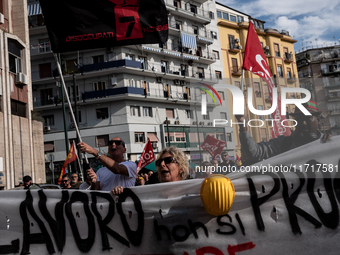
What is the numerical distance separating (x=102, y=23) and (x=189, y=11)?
3654cm

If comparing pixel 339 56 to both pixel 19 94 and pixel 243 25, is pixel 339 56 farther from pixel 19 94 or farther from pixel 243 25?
pixel 19 94

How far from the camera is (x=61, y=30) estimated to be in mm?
4922

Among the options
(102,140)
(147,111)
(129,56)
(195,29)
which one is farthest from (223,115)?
(195,29)

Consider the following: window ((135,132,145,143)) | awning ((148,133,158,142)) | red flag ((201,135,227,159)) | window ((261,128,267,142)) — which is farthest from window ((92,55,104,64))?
window ((261,128,267,142))

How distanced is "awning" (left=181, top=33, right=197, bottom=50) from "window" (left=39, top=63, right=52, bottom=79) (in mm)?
13445

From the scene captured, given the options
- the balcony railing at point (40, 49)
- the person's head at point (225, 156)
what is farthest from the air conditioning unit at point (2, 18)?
the balcony railing at point (40, 49)

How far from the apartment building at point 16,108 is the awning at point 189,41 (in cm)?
2187

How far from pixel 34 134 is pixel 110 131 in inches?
588

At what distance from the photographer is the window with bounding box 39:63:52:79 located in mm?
35406

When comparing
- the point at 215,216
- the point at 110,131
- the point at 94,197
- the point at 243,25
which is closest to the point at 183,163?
the point at 215,216

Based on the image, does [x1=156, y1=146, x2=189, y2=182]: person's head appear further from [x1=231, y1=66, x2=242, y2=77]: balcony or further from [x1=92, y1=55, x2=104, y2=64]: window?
[x1=231, y1=66, x2=242, y2=77]: balcony

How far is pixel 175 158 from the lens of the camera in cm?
372

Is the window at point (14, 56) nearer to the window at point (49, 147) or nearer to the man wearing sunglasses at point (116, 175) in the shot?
the man wearing sunglasses at point (116, 175)

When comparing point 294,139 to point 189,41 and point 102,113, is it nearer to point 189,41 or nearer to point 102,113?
point 102,113
